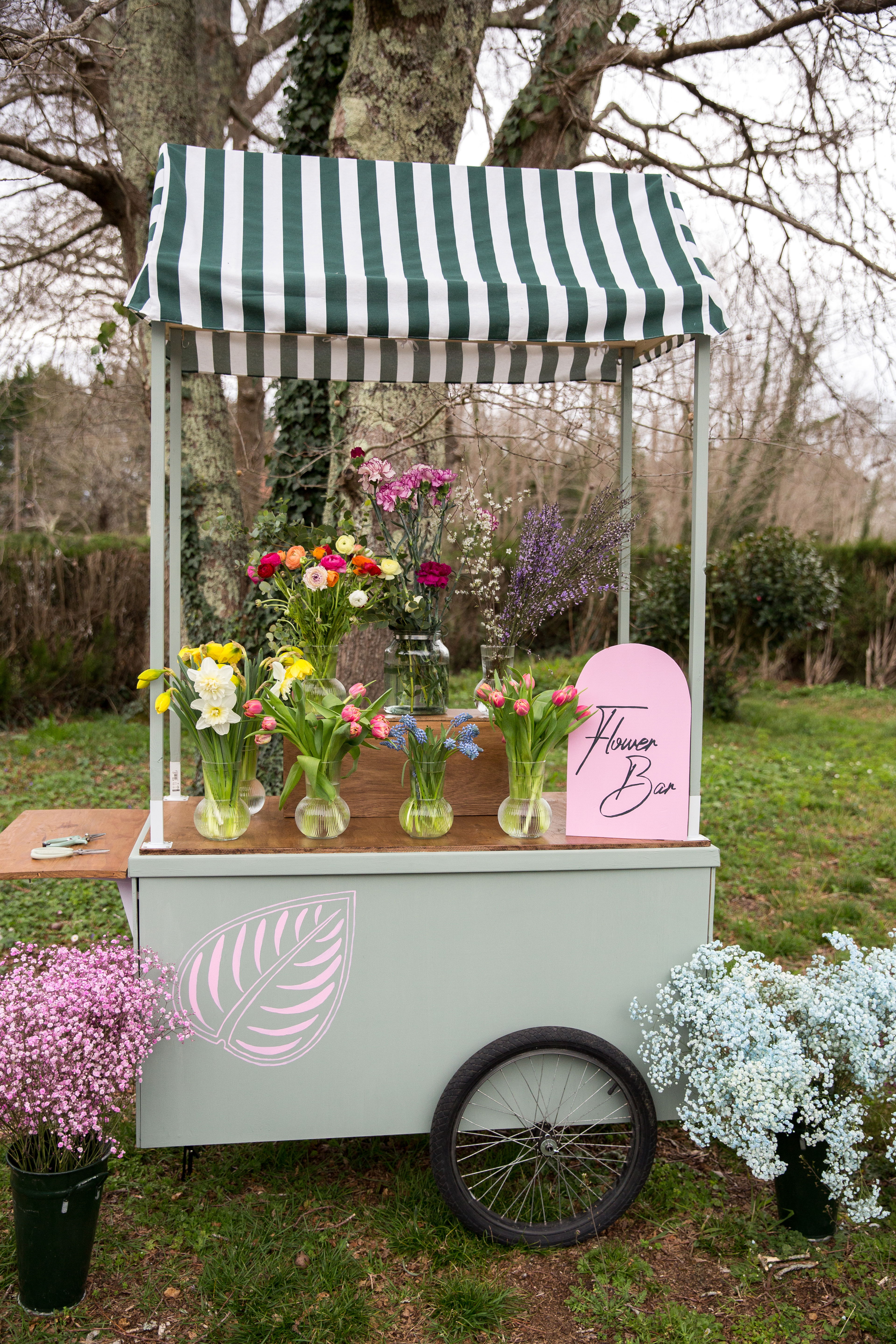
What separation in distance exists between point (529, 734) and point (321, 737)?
0.47m

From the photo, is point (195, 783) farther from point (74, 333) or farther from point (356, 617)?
point (74, 333)

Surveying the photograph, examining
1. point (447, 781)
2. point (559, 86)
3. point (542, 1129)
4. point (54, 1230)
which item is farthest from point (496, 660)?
point (559, 86)

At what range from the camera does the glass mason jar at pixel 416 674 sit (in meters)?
2.48

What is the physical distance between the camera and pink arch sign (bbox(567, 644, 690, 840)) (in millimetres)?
2230

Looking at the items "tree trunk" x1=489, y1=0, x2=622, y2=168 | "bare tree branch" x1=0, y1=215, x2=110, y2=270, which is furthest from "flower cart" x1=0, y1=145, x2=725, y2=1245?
"bare tree branch" x1=0, y1=215, x2=110, y2=270

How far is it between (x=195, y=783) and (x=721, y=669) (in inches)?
196

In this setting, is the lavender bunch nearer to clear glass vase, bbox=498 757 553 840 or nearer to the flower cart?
the flower cart

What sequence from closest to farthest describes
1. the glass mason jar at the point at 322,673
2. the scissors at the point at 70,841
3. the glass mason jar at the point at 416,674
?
the scissors at the point at 70,841 < the glass mason jar at the point at 322,673 < the glass mason jar at the point at 416,674

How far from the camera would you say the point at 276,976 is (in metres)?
2.07

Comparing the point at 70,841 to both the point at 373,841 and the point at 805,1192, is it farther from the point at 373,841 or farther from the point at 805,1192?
the point at 805,1192

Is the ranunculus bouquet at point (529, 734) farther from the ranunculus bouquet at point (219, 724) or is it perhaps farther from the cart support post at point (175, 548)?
the cart support post at point (175, 548)

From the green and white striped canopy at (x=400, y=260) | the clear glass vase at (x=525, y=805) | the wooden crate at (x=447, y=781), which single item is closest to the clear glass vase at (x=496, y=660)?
the wooden crate at (x=447, y=781)

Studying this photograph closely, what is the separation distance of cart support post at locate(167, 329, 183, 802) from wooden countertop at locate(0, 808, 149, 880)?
0.15 metres

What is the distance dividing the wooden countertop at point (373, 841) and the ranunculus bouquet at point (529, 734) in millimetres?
53
